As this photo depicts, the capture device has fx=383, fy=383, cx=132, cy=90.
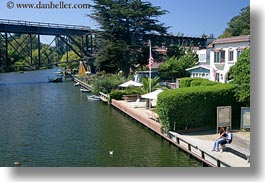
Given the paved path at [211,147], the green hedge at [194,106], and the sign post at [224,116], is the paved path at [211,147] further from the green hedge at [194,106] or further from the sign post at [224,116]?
the green hedge at [194,106]

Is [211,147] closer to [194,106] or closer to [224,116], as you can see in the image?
[224,116]

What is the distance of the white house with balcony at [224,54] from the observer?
51.3 feet

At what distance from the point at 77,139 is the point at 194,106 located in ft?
12.3

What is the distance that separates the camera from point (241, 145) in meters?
9.20

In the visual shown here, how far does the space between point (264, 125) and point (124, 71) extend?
18.5 meters

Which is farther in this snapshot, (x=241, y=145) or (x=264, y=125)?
(x=241, y=145)

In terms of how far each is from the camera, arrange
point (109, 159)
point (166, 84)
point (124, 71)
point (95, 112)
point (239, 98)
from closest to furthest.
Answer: point (109, 159), point (239, 98), point (95, 112), point (166, 84), point (124, 71)

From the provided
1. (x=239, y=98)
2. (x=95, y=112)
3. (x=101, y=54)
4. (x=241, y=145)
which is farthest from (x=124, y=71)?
(x=241, y=145)

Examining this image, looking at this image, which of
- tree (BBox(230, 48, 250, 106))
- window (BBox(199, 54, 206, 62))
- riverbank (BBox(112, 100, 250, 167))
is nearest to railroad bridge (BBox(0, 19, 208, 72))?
window (BBox(199, 54, 206, 62))

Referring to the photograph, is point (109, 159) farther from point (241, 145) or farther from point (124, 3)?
point (124, 3)

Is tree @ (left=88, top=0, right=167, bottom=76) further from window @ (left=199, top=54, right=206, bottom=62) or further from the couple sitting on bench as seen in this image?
the couple sitting on bench

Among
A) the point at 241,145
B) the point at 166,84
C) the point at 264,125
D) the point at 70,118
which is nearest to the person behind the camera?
the point at 264,125

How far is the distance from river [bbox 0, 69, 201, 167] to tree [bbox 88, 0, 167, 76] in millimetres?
6671

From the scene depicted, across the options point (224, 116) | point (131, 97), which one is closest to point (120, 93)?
point (131, 97)
